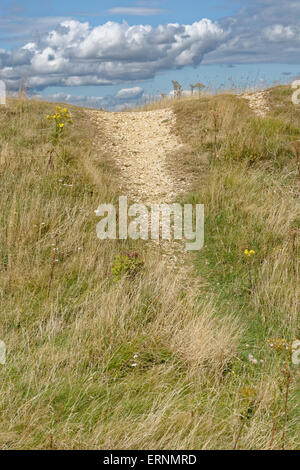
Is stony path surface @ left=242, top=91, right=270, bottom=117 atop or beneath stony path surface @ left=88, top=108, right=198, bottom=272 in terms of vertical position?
atop

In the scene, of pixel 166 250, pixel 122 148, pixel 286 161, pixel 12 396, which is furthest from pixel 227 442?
pixel 122 148

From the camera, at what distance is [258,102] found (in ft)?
38.2

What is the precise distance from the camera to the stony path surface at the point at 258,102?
1105 centimetres

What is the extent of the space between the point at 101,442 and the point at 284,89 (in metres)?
10.9

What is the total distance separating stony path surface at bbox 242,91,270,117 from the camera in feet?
36.3

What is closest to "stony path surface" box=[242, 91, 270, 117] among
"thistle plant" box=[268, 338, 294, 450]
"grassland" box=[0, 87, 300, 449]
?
"grassland" box=[0, 87, 300, 449]

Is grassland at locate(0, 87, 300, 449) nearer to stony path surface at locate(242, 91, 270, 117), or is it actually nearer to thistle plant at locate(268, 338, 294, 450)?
thistle plant at locate(268, 338, 294, 450)

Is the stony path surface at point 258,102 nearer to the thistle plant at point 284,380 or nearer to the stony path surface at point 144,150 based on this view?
the stony path surface at point 144,150

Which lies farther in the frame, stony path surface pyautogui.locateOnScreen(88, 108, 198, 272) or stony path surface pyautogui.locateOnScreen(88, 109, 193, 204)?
stony path surface pyautogui.locateOnScreen(88, 109, 193, 204)

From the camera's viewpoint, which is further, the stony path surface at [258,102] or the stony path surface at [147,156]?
the stony path surface at [258,102]

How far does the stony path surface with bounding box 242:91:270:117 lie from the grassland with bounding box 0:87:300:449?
7.89ft

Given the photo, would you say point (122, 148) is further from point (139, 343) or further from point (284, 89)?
point (139, 343)

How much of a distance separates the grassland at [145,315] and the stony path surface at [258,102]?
7.89ft

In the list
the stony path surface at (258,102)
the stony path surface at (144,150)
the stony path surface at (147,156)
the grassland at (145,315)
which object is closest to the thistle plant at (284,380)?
the grassland at (145,315)
